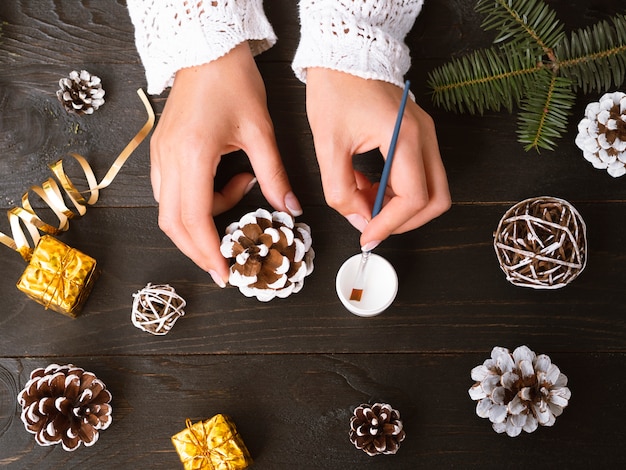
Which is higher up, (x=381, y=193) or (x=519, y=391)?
(x=381, y=193)

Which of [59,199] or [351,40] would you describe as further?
[59,199]

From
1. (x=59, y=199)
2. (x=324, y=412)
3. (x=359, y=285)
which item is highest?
(x=59, y=199)

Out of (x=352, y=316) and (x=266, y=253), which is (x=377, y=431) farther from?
(x=266, y=253)

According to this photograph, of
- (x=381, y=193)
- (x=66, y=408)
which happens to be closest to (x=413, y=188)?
(x=381, y=193)

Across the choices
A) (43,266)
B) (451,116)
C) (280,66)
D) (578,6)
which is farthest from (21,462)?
(578,6)

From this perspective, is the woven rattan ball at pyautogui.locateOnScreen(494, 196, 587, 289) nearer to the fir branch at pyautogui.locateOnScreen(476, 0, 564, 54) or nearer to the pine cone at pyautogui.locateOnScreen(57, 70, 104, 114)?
the fir branch at pyautogui.locateOnScreen(476, 0, 564, 54)

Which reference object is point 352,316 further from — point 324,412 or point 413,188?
point 413,188

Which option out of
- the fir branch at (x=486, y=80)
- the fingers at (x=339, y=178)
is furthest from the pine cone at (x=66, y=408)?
the fir branch at (x=486, y=80)

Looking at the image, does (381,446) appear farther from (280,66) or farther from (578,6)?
(578,6)
